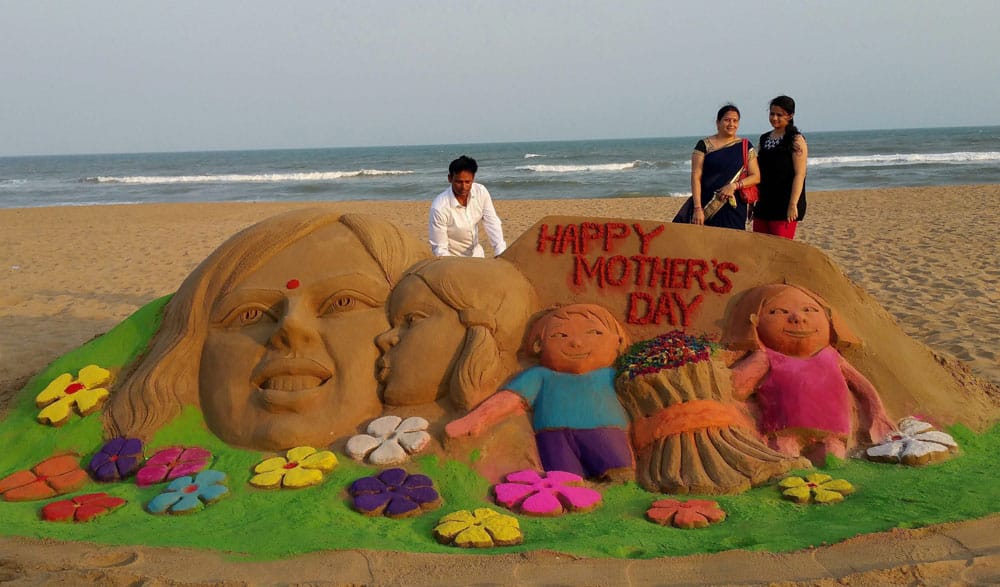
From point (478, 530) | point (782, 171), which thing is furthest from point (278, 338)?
point (782, 171)

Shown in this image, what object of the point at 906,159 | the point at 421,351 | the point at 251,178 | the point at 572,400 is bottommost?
the point at 572,400

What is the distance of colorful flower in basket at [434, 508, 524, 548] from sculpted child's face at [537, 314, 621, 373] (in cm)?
92

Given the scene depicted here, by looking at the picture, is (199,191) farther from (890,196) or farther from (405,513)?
(405,513)

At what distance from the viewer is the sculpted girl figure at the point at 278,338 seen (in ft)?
13.0

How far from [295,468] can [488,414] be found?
3.19 feet

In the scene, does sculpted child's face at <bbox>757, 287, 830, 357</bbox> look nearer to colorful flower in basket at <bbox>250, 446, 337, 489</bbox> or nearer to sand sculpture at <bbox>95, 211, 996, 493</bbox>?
sand sculpture at <bbox>95, 211, 996, 493</bbox>

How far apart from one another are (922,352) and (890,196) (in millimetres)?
15398

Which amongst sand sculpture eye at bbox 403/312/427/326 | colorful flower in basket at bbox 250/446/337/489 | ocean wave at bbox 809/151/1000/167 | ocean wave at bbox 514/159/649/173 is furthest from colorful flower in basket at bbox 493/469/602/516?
ocean wave at bbox 514/159/649/173

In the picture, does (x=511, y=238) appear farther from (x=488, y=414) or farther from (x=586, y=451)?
(x=586, y=451)

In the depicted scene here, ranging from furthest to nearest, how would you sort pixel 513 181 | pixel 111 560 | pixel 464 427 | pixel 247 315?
pixel 513 181, pixel 247 315, pixel 464 427, pixel 111 560

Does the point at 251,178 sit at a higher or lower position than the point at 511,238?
higher

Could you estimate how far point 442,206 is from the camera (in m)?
5.04

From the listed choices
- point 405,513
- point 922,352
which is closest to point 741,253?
point 922,352

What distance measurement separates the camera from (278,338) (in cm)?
397
